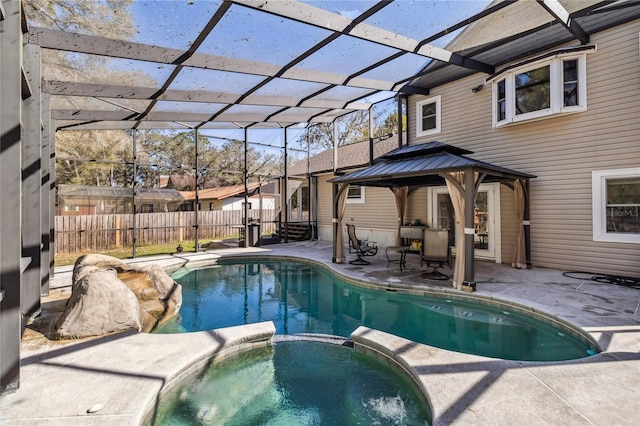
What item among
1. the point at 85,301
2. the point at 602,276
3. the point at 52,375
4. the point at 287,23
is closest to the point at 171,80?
the point at 287,23

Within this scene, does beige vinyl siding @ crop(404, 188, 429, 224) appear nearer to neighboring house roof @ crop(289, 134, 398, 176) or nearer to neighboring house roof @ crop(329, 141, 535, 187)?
neighboring house roof @ crop(329, 141, 535, 187)

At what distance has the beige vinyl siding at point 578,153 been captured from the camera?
255 inches

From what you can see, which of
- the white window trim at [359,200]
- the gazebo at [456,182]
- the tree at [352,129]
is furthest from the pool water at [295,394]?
the tree at [352,129]

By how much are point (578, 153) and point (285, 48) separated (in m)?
7.03

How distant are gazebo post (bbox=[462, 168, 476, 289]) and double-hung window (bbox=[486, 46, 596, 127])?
320 centimetres

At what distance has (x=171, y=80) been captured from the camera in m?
5.97

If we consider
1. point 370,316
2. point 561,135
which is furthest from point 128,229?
point 561,135

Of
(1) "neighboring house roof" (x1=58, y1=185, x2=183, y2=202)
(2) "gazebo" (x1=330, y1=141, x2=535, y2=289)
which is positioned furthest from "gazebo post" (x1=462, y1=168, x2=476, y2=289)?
(1) "neighboring house roof" (x1=58, y1=185, x2=183, y2=202)

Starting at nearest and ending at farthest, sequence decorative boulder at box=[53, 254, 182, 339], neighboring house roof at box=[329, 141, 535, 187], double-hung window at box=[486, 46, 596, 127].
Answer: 1. decorative boulder at box=[53, 254, 182, 339]
2. neighboring house roof at box=[329, 141, 535, 187]
3. double-hung window at box=[486, 46, 596, 127]

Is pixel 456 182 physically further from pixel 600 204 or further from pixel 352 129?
pixel 352 129

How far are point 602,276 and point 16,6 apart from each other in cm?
1036

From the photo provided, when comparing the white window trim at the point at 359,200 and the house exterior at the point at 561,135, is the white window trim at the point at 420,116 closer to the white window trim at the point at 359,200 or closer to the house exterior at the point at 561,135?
the house exterior at the point at 561,135

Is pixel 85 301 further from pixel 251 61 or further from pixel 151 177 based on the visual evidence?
pixel 151 177

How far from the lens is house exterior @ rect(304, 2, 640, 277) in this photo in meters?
6.46
